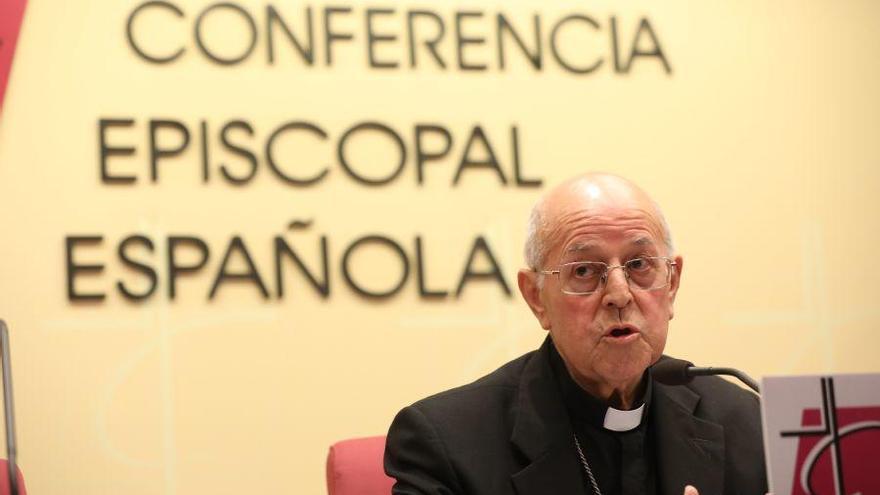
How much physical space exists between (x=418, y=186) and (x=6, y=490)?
1584 millimetres

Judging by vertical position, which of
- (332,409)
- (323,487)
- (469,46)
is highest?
(469,46)

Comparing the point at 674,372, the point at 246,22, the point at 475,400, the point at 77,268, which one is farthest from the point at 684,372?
the point at 246,22

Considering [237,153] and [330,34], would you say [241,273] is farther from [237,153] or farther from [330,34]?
[330,34]

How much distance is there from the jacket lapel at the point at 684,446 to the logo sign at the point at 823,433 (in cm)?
75

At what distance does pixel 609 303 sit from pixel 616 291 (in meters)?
0.03

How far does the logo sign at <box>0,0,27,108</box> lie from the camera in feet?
11.4

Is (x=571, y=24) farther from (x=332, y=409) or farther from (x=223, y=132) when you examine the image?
(x=332, y=409)

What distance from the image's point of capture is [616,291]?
2385mm

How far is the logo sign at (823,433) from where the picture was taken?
1.61 meters

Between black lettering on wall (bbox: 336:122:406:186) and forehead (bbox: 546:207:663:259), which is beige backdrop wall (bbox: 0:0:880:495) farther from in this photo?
forehead (bbox: 546:207:663:259)

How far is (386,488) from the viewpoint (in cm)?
283

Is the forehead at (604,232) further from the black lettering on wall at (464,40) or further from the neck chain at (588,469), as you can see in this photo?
the black lettering on wall at (464,40)

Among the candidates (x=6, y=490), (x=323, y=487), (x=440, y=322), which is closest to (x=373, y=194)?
(x=440, y=322)

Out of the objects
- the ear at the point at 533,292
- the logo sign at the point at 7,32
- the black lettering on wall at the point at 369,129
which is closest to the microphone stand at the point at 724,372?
the ear at the point at 533,292
